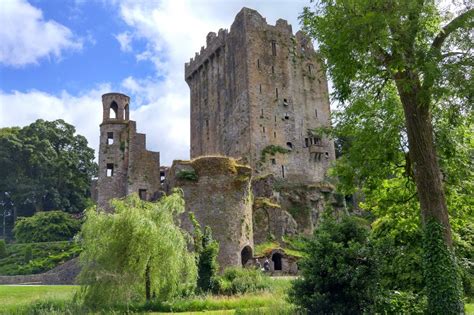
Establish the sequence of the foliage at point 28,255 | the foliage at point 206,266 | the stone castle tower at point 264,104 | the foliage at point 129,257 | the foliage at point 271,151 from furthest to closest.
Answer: the stone castle tower at point 264,104 < the foliage at point 271,151 < the foliage at point 28,255 < the foliage at point 206,266 < the foliage at point 129,257

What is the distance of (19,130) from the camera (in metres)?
58.3

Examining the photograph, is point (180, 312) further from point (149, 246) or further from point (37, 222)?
point (37, 222)

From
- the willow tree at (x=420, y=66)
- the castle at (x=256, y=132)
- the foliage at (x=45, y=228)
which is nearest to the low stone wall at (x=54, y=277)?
the castle at (x=256, y=132)

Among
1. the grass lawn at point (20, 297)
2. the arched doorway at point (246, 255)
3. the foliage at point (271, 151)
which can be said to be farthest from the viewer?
the foliage at point (271, 151)

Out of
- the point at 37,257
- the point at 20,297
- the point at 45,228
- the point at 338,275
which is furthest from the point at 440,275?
the point at 45,228

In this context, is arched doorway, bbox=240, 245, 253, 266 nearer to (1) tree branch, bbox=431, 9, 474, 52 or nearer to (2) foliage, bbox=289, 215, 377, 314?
(2) foliage, bbox=289, 215, 377, 314

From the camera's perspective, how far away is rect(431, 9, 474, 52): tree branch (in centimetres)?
1165

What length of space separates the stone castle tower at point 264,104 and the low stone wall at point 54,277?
713 inches

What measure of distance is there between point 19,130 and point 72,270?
33553mm

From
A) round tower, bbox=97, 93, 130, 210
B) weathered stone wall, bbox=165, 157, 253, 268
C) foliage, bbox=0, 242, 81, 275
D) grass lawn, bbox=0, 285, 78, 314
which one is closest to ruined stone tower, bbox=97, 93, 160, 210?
round tower, bbox=97, 93, 130, 210

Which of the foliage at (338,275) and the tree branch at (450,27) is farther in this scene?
the foliage at (338,275)

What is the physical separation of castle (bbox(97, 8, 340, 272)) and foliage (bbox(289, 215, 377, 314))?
18.7 m

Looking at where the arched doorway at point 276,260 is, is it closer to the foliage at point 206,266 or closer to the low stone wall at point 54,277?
the foliage at point 206,266

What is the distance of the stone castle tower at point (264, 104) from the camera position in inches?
1766
